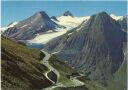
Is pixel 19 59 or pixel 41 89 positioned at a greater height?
pixel 19 59

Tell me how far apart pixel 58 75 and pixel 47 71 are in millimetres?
4728

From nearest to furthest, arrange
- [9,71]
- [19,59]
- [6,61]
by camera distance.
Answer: [9,71]
[6,61]
[19,59]

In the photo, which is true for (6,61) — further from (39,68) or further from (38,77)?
(39,68)

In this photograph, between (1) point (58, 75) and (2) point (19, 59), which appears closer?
(2) point (19, 59)

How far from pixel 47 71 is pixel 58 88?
35414mm

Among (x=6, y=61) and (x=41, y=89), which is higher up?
(x=6, y=61)

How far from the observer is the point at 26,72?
137375 mm

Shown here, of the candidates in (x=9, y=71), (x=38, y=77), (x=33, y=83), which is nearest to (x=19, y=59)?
(x=38, y=77)

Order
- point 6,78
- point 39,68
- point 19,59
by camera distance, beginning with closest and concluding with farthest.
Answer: point 6,78 → point 19,59 → point 39,68

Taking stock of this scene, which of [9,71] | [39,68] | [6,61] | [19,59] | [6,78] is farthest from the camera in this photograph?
[39,68]

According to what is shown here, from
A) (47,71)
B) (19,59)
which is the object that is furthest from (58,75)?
(19,59)

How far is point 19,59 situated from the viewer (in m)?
151

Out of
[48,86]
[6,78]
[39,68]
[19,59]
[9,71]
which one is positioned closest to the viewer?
[6,78]

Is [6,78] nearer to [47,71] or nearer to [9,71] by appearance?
[9,71]
